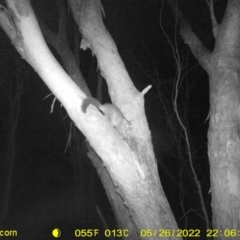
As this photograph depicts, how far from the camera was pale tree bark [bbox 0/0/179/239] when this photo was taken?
8.21ft

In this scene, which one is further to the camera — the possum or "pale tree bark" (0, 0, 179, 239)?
the possum

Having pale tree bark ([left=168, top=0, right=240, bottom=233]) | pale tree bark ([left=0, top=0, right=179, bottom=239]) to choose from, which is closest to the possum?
pale tree bark ([left=0, top=0, right=179, bottom=239])

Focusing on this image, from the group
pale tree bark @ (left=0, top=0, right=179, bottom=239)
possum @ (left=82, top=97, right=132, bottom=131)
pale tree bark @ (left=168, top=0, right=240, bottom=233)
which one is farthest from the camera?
pale tree bark @ (left=168, top=0, right=240, bottom=233)

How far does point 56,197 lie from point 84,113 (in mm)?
13156

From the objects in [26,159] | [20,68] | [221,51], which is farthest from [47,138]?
[221,51]

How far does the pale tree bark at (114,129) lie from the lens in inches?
98.5

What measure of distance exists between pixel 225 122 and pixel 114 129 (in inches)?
45.8

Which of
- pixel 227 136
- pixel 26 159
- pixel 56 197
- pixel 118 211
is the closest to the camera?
pixel 227 136

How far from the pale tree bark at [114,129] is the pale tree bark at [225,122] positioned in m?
0.61

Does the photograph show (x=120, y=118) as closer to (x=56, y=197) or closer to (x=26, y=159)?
(x=56, y=197)

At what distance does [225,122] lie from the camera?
3074mm

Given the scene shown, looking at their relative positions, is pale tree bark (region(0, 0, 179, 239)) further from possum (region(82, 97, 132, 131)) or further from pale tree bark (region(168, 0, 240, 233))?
pale tree bark (region(168, 0, 240, 233))

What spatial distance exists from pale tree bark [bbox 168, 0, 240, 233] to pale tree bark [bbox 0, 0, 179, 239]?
0.61 m

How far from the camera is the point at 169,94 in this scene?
1219cm
